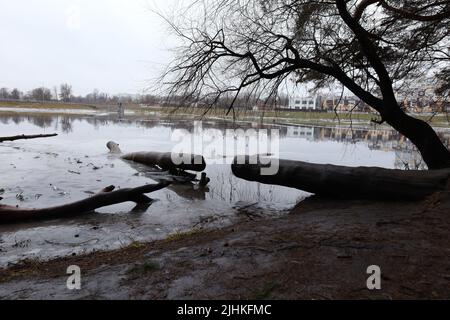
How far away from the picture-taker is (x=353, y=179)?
324 inches

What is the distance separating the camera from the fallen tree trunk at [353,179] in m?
7.16

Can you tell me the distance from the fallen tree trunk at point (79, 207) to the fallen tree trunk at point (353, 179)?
2829 millimetres

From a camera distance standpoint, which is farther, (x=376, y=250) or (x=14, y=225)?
(x=14, y=225)

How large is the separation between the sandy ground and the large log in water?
24.6ft

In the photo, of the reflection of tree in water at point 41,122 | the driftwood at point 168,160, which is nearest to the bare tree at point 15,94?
the reflection of tree in water at point 41,122

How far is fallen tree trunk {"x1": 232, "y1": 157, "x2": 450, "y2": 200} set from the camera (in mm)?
7159

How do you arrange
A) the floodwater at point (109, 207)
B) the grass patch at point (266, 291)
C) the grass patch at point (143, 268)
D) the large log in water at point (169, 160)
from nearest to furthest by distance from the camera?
the grass patch at point (266, 291) < the grass patch at point (143, 268) < the floodwater at point (109, 207) < the large log in water at point (169, 160)

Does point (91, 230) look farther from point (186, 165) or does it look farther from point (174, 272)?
point (186, 165)

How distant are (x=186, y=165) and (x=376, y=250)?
994 centimetres

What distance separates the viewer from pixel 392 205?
6957mm

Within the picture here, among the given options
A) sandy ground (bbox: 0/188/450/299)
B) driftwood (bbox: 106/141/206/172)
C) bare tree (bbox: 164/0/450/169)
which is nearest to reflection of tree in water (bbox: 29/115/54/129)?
driftwood (bbox: 106/141/206/172)

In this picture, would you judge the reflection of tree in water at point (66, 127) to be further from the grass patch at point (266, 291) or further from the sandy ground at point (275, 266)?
the grass patch at point (266, 291)

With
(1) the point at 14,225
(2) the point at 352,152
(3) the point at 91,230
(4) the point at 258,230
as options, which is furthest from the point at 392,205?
(2) the point at 352,152

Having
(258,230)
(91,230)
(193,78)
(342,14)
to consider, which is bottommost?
(91,230)
